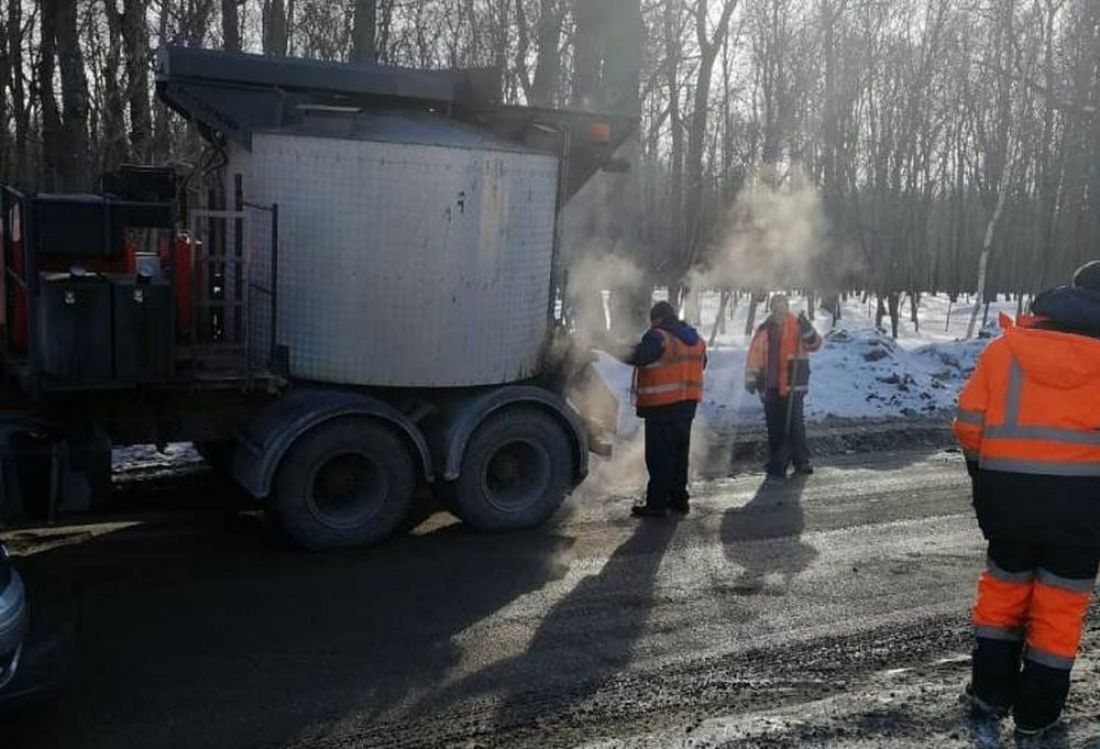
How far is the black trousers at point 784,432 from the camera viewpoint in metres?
10.2

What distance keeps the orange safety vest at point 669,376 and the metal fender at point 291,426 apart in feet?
6.56

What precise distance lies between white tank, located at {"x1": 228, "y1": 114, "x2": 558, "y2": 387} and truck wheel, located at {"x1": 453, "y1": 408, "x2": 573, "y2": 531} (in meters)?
0.48

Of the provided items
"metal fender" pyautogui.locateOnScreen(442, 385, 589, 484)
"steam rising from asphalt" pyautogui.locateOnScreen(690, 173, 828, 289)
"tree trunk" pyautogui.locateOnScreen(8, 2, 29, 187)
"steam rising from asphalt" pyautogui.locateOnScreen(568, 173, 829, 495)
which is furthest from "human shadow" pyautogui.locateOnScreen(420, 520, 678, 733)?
"tree trunk" pyautogui.locateOnScreen(8, 2, 29, 187)

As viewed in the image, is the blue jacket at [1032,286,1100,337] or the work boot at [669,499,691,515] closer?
the blue jacket at [1032,286,1100,337]

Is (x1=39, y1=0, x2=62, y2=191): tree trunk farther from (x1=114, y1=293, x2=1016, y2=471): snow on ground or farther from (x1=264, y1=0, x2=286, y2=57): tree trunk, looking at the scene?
(x1=114, y1=293, x2=1016, y2=471): snow on ground

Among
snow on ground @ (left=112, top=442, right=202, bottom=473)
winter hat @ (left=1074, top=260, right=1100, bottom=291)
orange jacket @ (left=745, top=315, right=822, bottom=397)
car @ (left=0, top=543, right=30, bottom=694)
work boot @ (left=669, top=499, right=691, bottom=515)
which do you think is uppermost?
winter hat @ (left=1074, top=260, right=1100, bottom=291)

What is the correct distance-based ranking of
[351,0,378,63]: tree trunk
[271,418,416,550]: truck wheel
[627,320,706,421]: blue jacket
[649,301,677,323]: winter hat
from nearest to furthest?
1. [271,418,416,550]: truck wheel
2. [627,320,706,421]: blue jacket
3. [649,301,677,323]: winter hat
4. [351,0,378,63]: tree trunk

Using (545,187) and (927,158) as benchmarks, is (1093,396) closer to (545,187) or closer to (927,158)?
(545,187)

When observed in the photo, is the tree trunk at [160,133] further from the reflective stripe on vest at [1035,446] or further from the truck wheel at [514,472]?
the reflective stripe on vest at [1035,446]

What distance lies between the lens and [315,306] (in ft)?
23.7

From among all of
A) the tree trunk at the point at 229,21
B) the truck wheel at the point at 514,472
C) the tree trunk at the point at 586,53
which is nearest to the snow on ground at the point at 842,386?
the truck wheel at the point at 514,472

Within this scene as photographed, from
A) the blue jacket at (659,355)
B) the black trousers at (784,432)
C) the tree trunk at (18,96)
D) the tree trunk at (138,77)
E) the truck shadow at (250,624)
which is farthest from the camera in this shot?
the tree trunk at (18,96)

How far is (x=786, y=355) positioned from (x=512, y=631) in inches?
216

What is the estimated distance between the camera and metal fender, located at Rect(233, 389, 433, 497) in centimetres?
688
